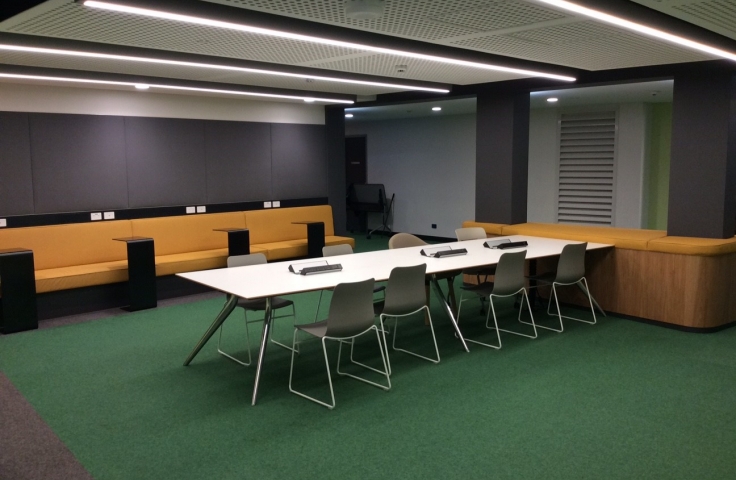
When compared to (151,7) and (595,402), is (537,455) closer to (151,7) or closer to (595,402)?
(595,402)

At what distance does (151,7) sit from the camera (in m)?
3.46

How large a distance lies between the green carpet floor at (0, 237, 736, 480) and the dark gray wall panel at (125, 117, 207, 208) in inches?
108

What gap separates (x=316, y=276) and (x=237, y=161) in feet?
15.7

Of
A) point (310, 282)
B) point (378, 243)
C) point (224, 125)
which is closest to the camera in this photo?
point (310, 282)

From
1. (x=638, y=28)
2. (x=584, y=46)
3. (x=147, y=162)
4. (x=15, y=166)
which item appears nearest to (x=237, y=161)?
(x=147, y=162)

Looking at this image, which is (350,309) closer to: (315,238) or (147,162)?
(315,238)

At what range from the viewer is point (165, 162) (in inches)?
339

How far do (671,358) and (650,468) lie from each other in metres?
2.23

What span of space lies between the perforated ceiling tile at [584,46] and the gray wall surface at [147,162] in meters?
5.15

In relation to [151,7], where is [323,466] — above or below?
below

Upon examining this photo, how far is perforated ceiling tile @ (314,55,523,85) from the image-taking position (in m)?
5.61

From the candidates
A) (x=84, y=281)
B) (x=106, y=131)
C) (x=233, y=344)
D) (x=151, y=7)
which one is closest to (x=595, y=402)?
(x=233, y=344)

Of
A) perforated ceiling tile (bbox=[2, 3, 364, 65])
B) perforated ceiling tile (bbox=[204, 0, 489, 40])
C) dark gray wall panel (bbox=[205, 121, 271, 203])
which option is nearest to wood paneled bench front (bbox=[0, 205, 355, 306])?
dark gray wall panel (bbox=[205, 121, 271, 203])

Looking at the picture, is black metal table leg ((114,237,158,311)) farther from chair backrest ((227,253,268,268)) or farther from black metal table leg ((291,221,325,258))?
black metal table leg ((291,221,325,258))
